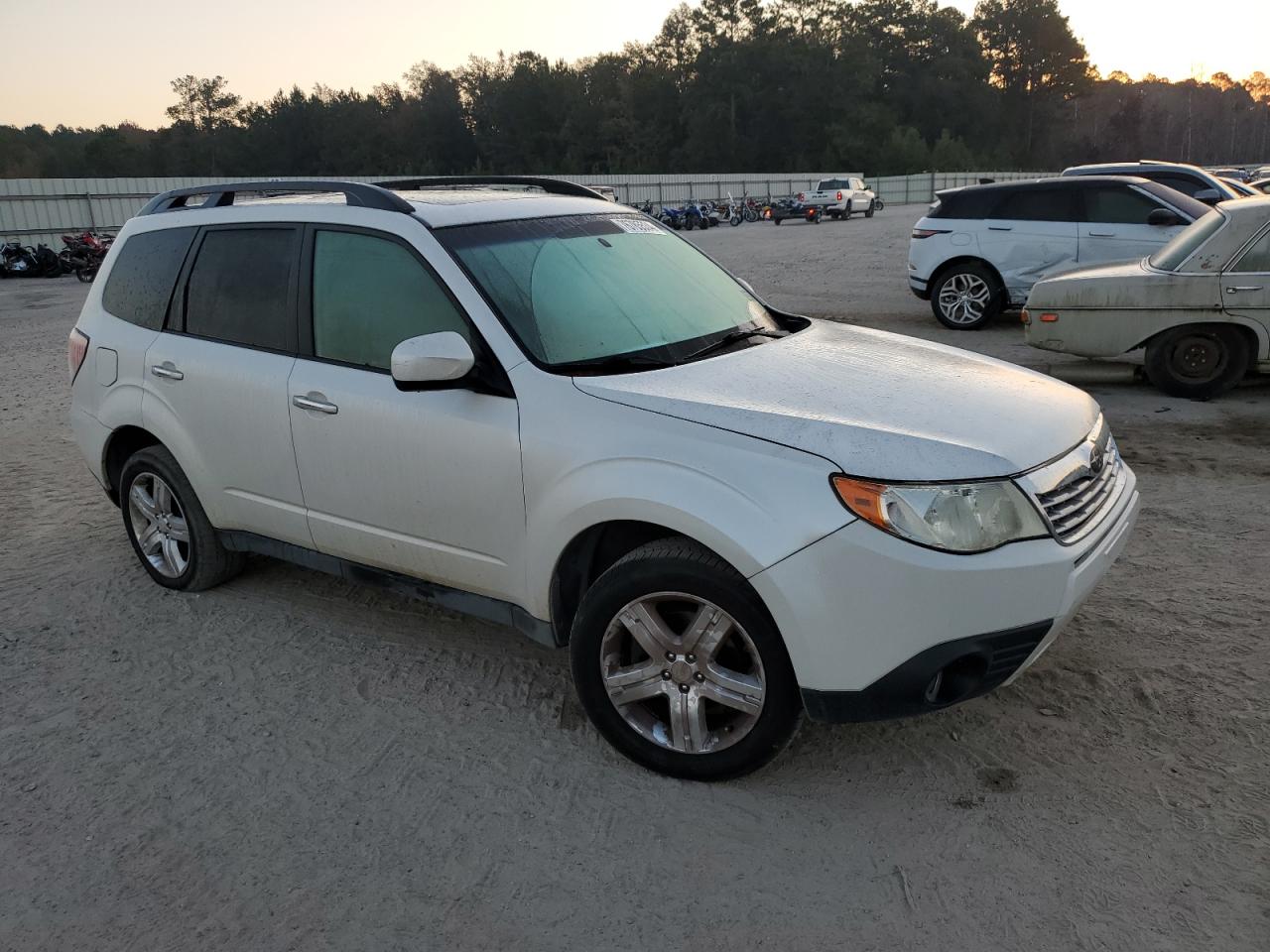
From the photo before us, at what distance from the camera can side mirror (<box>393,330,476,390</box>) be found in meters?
3.23

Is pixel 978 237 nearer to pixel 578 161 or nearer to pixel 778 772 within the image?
pixel 778 772

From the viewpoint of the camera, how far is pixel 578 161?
10325 centimetres

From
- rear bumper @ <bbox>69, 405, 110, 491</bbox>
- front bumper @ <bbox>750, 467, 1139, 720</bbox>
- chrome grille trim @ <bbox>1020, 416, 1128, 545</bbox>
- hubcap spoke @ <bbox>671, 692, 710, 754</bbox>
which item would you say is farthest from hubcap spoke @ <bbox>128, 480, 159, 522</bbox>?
chrome grille trim @ <bbox>1020, 416, 1128, 545</bbox>

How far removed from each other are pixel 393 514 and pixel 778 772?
1.64 metres

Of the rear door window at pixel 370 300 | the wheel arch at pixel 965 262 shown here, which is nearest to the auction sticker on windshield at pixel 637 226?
the rear door window at pixel 370 300

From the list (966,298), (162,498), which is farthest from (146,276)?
(966,298)

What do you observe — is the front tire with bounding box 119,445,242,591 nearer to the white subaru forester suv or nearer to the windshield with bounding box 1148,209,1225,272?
the white subaru forester suv

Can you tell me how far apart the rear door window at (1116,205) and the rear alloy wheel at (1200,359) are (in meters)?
3.46

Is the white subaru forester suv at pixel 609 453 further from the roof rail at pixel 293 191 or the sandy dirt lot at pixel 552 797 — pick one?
the sandy dirt lot at pixel 552 797

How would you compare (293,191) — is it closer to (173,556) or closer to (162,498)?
(162,498)

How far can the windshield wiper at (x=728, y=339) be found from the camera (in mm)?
3620

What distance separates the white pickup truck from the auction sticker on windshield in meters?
38.9

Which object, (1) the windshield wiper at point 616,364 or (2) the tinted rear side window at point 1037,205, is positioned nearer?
(1) the windshield wiper at point 616,364

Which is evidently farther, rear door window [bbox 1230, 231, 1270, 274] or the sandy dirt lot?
rear door window [bbox 1230, 231, 1270, 274]
